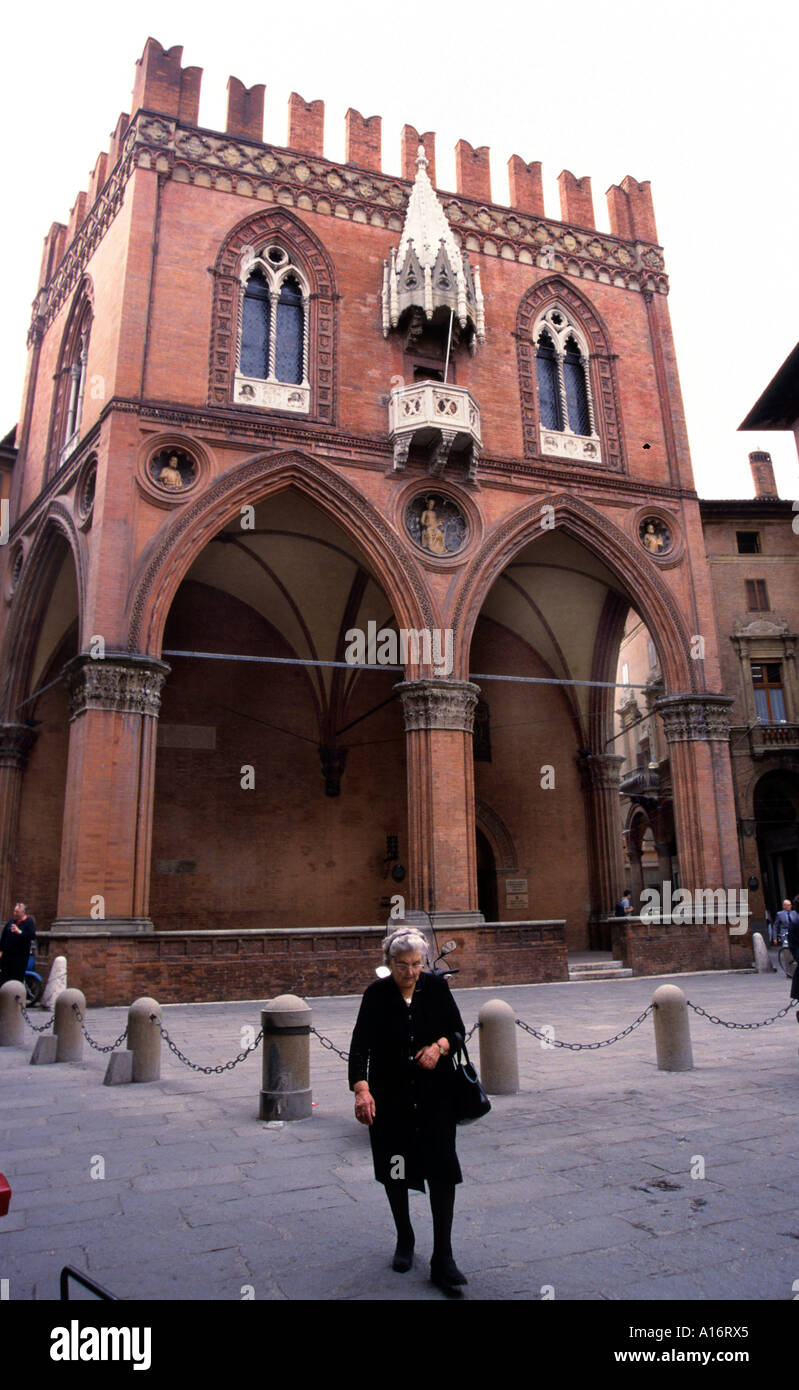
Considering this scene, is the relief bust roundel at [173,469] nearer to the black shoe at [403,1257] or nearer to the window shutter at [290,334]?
the window shutter at [290,334]

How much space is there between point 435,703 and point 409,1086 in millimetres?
13179

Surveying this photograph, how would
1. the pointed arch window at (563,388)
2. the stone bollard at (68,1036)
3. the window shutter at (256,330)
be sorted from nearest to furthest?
the stone bollard at (68,1036)
the window shutter at (256,330)
the pointed arch window at (563,388)

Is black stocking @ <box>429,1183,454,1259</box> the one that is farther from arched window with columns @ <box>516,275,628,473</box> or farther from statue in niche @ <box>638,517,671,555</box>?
statue in niche @ <box>638,517,671,555</box>

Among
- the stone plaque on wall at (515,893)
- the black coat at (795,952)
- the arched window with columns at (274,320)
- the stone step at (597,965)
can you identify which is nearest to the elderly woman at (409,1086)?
the black coat at (795,952)

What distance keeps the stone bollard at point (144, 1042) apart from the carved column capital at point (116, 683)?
25.0ft

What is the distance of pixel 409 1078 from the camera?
3635 mm

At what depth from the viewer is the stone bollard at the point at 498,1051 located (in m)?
6.80

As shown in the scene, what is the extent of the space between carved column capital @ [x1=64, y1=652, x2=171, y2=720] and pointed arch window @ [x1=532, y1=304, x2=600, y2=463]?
9.81 m

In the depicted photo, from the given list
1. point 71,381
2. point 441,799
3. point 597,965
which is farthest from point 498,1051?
point 71,381

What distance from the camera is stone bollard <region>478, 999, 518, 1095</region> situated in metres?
6.80

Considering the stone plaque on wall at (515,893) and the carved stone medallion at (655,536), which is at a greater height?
the carved stone medallion at (655,536)

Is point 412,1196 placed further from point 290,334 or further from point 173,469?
point 290,334

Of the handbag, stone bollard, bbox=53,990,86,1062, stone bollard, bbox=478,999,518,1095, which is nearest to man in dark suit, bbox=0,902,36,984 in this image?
stone bollard, bbox=53,990,86,1062
